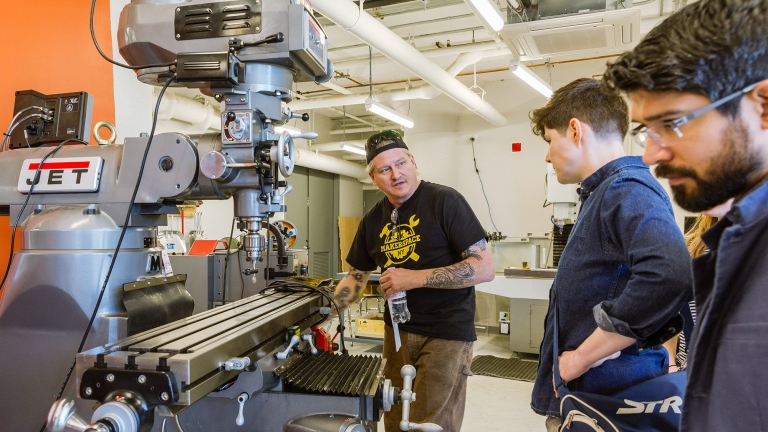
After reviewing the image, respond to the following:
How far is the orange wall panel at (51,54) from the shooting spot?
177cm

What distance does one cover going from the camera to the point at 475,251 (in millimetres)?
1870

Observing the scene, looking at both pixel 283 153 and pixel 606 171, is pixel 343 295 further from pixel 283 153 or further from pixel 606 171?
pixel 606 171

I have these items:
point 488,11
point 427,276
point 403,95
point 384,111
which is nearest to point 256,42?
point 427,276

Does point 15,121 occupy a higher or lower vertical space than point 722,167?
higher

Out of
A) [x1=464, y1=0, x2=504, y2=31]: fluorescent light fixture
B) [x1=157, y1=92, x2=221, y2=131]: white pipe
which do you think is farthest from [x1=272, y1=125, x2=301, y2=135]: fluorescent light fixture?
[x1=464, y1=0, x2=504, y2=31]: fluorescent light fixture

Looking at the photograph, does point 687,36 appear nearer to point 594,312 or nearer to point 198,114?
point 594,312

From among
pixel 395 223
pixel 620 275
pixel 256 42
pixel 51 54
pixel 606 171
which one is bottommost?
pixel 620 275

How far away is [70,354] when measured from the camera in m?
1.26

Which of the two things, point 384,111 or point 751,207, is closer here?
point 751,207

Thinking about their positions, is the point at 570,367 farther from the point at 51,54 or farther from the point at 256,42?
the point at 51,54

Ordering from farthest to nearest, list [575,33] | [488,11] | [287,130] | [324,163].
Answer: [324,163]
[575,33]
[488,11]
[287,130]

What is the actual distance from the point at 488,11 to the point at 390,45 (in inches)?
42.4

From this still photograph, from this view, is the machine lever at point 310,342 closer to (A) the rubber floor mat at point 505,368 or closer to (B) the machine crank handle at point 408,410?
(B) the machine crank handle at point 408,410

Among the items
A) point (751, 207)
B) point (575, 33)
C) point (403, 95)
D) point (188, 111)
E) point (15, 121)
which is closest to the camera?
point (751, 207)
